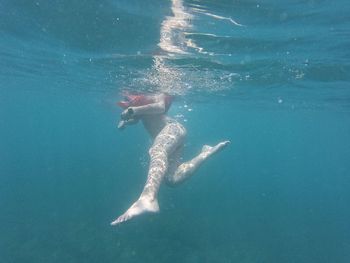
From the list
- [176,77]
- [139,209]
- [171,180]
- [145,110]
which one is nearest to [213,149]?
[171,180]

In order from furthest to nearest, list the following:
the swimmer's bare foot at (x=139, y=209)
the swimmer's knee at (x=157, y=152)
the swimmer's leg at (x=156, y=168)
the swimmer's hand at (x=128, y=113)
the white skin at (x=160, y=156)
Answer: the swimmer's knee at (x=157, y=152) → the swimmer's hand at (x=128, y=113) → the white skin at (x=160, y=156) → the swimmer's leg at (x=156, y=168) → the swimmer's bare foot at (x=139, y=209)

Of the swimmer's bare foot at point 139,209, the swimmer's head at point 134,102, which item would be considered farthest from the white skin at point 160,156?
the swimmer's head at point 134,102

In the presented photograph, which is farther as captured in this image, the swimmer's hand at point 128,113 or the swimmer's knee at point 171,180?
the swimmer's knee at point 171,180

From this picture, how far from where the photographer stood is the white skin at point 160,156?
767 centimetres

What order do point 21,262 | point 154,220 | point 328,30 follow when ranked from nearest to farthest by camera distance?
point 328,30
point 21,262
point 154,220

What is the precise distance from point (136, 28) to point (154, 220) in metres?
12.9

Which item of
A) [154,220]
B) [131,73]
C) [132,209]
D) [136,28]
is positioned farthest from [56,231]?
[132,209]

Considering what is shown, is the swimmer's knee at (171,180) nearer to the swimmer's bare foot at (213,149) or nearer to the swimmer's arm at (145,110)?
the swimmer's bare foot at (213,149)

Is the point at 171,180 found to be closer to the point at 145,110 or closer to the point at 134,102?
the point at 145,110

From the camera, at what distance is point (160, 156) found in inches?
375

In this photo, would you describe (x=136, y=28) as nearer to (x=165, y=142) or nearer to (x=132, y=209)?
(x=165, y=142)

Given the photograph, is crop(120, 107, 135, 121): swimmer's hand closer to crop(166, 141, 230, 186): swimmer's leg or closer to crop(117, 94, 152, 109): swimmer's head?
crop(166, 141, 230, 186): swimmer's leg

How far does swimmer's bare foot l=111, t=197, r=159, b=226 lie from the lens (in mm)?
7008

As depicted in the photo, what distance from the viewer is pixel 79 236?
18.9 metres
